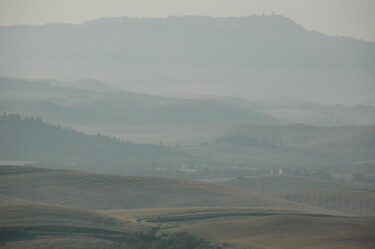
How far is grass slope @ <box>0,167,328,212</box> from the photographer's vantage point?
162 m

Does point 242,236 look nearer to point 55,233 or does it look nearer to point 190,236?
point 190,236

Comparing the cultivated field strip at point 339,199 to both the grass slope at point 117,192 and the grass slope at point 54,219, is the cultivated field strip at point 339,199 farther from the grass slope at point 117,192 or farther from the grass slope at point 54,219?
the grass slope at point 54,219

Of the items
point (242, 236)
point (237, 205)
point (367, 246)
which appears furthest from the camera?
point (237, 205)

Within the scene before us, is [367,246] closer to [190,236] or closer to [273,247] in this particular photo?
[273,247]

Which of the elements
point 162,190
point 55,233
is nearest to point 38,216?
point 55,233

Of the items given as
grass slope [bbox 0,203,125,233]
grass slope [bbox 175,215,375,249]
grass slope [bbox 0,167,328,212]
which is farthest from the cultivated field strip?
grass slope [bbox 0,203,125,233]

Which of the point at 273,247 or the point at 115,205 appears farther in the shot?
the point at 115,205

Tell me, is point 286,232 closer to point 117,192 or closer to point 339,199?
point 117,192

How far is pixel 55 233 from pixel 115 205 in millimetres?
52528

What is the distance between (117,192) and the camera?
172 meters

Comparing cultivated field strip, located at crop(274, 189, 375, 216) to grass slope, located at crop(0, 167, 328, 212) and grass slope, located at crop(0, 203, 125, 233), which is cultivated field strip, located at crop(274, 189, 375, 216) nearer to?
grass slope, located at crop(0, 167, 328, 212)

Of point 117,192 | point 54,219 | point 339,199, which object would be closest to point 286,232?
point 54,219

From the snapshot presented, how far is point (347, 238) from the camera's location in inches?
4412

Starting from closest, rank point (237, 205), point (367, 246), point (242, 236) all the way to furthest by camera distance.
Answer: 1. point (367, 246)
2. point (242, 236)
3. point (237, 205)
